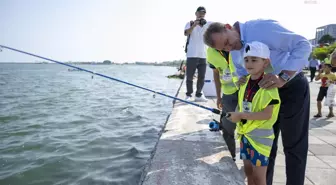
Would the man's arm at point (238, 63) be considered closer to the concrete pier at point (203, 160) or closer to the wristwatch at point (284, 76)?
the wristwatch at point (284, 76)

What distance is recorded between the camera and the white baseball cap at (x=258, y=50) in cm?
211

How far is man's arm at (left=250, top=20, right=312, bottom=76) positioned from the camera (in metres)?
2.14

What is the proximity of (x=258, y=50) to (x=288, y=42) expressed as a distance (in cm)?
28

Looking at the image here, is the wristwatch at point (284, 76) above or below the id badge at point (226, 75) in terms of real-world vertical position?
above

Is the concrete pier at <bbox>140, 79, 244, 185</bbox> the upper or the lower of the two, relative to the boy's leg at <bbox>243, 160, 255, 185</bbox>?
lower

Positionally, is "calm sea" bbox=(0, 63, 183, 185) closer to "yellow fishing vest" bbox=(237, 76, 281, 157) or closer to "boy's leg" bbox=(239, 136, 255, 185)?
"boy's leg" bbox=(239, 136, 255, 185)

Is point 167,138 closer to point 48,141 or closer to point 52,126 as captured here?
point 48,141

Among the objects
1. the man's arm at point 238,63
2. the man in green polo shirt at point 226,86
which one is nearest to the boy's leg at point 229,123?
the man in green polo shirt at point 226,86

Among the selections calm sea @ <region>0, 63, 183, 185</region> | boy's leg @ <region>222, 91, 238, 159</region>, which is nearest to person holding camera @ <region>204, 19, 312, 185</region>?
boy's leg @ <region>222, 91, 238, 159</region>

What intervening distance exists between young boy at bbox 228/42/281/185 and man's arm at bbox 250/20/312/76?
0.14 meters

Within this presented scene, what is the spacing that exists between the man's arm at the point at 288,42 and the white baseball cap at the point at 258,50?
0.13m

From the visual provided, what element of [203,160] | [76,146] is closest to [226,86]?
[203,160]

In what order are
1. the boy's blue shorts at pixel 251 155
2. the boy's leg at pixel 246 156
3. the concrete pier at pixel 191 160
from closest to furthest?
1. the boy's blue shorts at pixel 251 155
2. the boy's leg at pixel 246 156
3. the concrete pier at pixel 191 160

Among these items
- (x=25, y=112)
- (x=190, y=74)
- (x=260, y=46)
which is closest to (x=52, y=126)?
(x=25, y=112)
